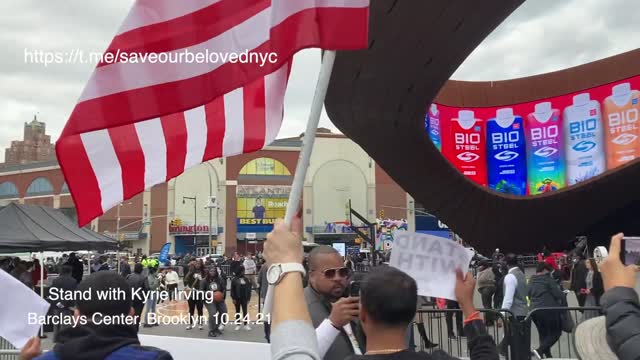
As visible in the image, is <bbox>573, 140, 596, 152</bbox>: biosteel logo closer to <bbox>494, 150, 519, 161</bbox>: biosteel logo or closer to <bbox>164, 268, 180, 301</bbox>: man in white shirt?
<bbox>494, 150, 519, 161</bbox>: biosteel logo

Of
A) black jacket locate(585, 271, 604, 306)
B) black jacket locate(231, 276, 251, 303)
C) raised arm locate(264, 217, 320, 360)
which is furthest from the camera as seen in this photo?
black jacket locate(231, 276, 251, 303)

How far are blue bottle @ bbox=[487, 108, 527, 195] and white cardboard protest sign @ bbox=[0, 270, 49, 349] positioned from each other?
17414 mm

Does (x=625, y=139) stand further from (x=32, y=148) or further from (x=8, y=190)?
(x=32, y=148)

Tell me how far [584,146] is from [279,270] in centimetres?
1812

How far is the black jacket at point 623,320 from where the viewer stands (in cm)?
181

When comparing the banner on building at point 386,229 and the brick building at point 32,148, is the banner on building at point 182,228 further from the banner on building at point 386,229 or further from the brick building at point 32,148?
the brick building at point 32,148

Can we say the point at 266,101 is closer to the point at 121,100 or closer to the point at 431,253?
the point at 121,100

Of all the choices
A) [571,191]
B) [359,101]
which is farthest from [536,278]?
[571,191]

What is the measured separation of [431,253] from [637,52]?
54.9ft

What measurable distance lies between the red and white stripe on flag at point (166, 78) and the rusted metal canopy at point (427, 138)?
4.32m

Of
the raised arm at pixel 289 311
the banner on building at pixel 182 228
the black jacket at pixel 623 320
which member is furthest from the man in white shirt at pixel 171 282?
the banner on building at pixel 182 228

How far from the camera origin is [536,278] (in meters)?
9.02

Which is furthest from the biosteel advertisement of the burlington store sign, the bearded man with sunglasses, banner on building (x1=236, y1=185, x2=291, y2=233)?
the burlington store sign

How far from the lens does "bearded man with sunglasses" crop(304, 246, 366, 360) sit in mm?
2676
